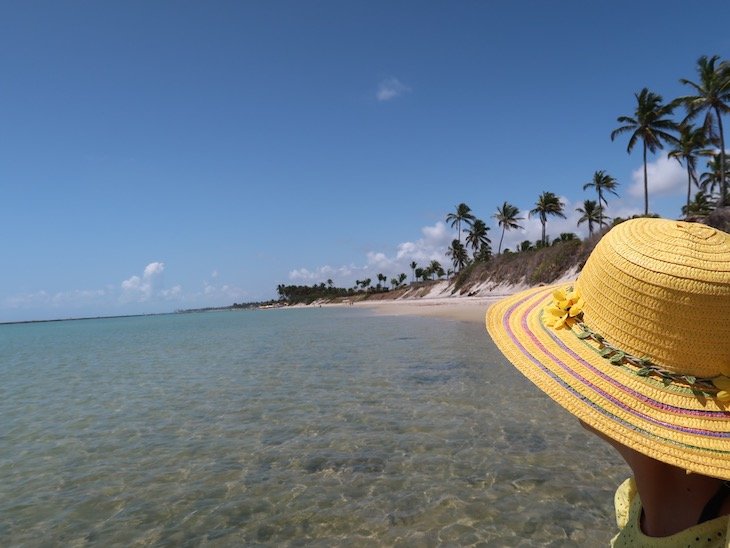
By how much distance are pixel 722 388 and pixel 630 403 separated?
0.76ft

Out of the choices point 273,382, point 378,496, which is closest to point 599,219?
point 273,382

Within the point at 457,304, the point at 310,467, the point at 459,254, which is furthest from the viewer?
the point at 459,254

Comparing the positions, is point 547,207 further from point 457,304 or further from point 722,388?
point 722,388

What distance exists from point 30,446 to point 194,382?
16.9 feet

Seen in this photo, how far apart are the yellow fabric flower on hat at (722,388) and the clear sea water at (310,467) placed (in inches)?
127

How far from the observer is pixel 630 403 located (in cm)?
135

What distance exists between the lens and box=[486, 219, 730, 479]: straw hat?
1.25 metres

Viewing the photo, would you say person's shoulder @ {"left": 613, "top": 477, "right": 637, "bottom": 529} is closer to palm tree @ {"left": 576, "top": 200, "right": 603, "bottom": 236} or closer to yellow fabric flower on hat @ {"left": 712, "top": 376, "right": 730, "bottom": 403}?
yellow fabric flower on hat @ {"left": 712, "top": 376, "right": 730, "bottom": 403}

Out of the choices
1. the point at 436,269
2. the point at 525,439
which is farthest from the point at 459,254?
the point at 525,439

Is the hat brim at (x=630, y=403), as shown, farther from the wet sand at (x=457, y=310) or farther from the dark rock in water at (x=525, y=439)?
the wet sand at (x=457, y=310)

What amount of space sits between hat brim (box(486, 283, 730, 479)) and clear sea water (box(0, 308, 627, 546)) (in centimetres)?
311

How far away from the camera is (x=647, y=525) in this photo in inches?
57.2

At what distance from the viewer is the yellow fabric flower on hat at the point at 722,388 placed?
1244mm

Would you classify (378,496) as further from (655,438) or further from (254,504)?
(655,438)
